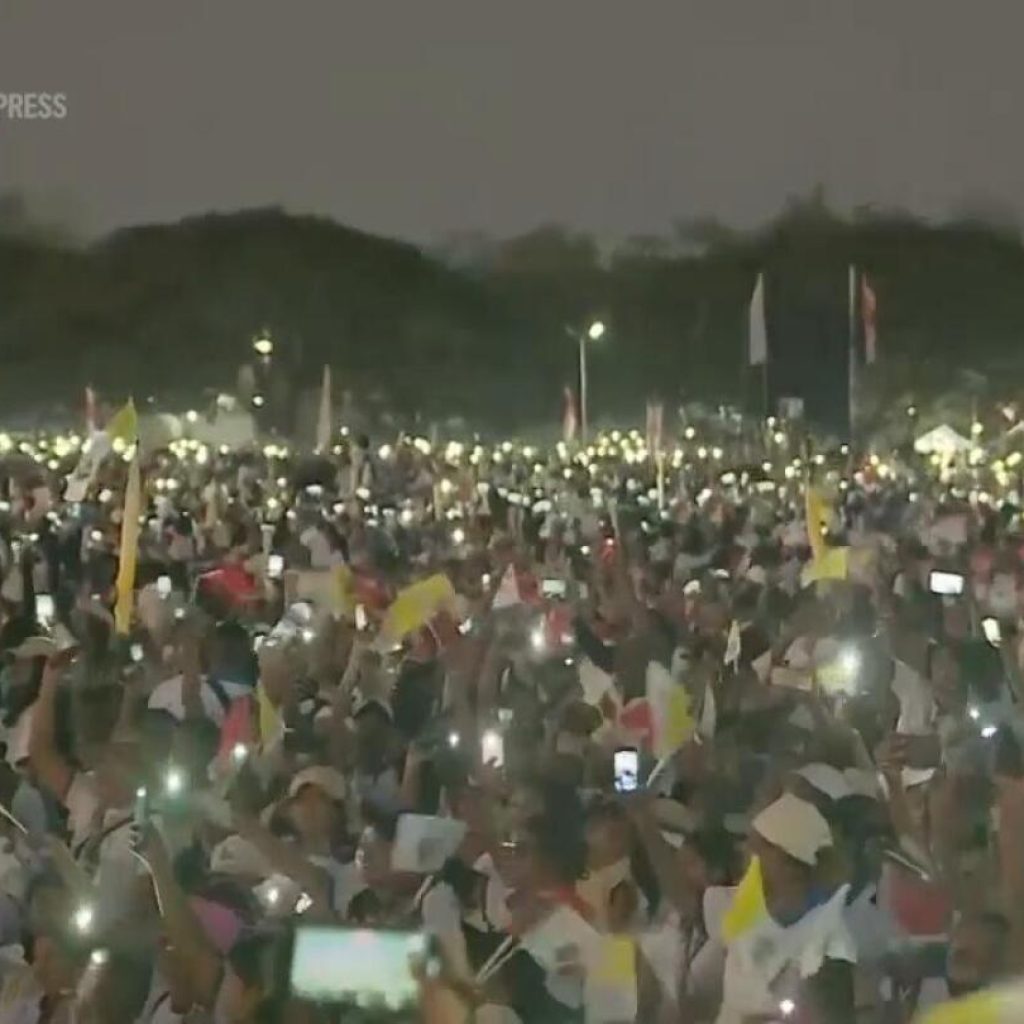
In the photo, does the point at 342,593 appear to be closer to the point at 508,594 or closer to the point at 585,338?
the point at 508,594

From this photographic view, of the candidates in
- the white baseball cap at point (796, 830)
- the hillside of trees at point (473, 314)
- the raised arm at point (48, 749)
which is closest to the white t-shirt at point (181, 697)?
the raised arm at point (48, 749)

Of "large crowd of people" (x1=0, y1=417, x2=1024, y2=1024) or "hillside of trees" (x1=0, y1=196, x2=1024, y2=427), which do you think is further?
"hillside of trees" (x1=0, y1=196, x2=1024, y2=427)

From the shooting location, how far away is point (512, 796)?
257 inches

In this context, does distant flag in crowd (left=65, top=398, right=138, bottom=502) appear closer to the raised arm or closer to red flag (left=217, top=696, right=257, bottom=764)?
the raised arm

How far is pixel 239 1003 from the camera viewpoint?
5113 mm

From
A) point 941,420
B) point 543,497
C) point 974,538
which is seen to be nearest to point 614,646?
point 974,538

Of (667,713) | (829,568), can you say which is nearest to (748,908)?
(667,713)

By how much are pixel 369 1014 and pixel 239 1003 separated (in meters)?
0.66

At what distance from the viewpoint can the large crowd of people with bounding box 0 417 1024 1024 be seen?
512 cm

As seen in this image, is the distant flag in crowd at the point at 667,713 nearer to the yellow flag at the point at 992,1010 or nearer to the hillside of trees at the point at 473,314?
the yellow flag at the point at 992,1010

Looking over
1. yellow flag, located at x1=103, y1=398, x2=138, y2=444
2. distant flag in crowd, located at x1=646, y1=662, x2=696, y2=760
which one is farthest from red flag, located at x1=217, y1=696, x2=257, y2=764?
yellow flag, located at x1=103, y1=398, x2=138, y2=444

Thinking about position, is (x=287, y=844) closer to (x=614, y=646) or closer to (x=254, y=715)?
(x=254, y=715)

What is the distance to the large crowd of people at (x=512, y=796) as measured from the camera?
5.12 m

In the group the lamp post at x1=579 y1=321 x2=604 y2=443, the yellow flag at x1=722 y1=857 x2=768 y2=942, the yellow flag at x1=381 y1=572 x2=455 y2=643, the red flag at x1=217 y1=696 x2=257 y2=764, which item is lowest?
the yellow flag at x1=722 y1=857 x2=768 y2=942
